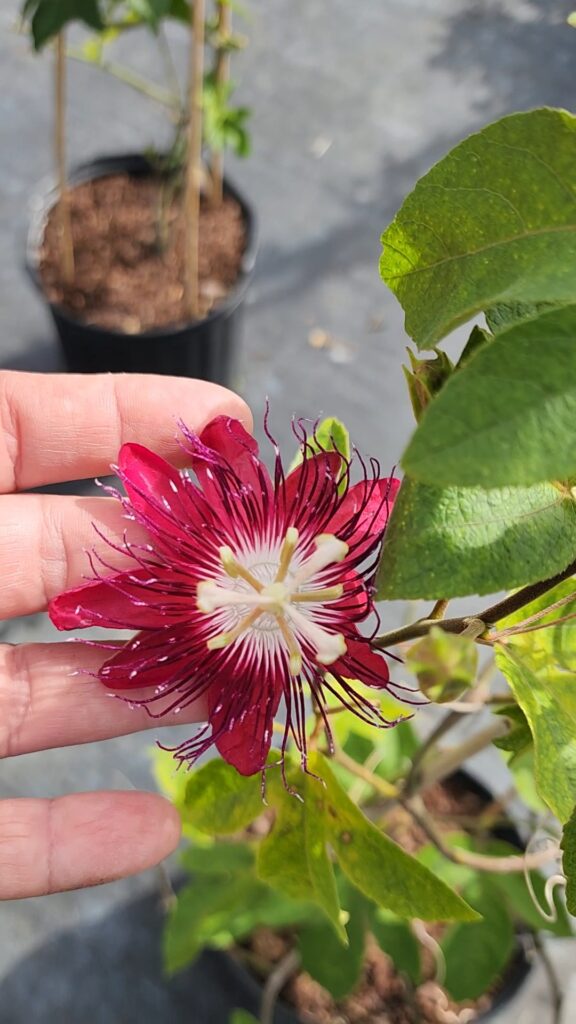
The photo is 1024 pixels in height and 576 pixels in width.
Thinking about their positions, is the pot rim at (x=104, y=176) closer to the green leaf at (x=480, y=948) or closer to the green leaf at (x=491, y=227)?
the green leaf at (x=480, y=948)

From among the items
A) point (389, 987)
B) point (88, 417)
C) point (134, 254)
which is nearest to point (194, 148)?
point (134, 254)

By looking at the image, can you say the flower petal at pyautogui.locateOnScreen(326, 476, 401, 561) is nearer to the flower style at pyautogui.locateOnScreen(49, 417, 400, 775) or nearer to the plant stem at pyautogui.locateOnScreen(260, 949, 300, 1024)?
the flower style at pyautogui.locateOnScreen(49, 417, 400, 775)

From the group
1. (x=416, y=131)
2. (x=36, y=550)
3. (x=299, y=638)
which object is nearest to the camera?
(x=299, y=638)

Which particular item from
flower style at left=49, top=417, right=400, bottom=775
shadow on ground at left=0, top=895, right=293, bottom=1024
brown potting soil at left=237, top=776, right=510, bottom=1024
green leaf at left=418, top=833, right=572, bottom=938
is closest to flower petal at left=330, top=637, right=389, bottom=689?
flower style at left=49, top=417, right=400, bottom=775

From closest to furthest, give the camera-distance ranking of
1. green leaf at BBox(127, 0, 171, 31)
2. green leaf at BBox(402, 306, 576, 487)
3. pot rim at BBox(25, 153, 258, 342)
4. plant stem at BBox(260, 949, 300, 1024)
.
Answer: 1. green leaf at BBox(402, 306, 576, 487)
2. plant stem at BBox(260, 949, 300, 1024)
3. green leaf at BBox(127, 0, 171, 31)
4. pot rim at BBox(25, 153, 258, 342)

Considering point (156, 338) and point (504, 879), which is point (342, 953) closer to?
point (504, 879)

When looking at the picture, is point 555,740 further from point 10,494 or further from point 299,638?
point 10,494

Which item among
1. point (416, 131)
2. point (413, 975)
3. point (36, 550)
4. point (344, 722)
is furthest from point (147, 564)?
point (416, 131)
